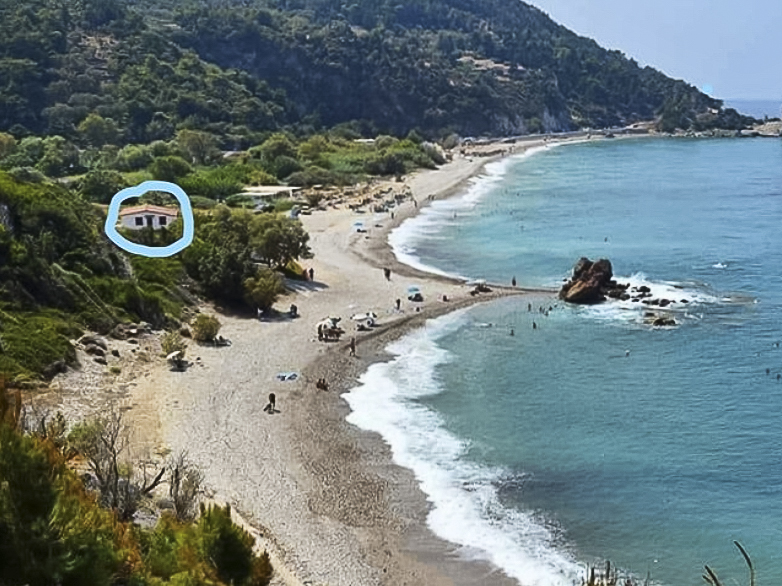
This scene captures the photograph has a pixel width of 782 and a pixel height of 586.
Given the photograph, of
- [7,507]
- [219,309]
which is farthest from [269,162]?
[7,507]

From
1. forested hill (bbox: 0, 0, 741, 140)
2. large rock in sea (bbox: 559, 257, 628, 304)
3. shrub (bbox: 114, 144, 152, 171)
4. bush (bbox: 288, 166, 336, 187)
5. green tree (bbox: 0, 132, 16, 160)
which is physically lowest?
large rock in sea (bbox: 559, 257, 628, 304)

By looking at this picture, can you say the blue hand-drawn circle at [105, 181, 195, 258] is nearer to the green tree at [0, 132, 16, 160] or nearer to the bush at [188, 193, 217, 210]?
the bush at [188, 193, 217, 210]

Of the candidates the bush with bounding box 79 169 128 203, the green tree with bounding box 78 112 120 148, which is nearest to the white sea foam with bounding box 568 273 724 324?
the bush with bounding box 79 169 128 203

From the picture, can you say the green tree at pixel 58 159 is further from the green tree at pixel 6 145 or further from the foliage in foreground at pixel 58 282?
the foliage in foreground at pixel 58 282

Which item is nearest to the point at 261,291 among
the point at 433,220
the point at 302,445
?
the point at 302,445

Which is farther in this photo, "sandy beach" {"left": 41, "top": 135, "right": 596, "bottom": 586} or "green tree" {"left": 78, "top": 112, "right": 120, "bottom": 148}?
"green tree" {"left": 78, "top": 112, "right": 120, "bottom": 148}

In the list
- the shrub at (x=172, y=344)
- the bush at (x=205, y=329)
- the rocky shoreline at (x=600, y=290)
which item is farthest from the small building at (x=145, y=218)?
the rocky shoreline at (x=600, y=290)
